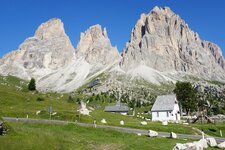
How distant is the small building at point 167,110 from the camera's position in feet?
363

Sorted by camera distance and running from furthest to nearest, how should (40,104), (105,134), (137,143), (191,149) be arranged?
1. (40,104)
2. (105,134)
3. (137,143)
4. (191,149)

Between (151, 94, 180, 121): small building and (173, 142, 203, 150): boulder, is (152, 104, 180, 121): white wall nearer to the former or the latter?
(151, 94, 180, 121): small building

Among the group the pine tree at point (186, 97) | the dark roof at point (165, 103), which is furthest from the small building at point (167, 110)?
the pine tree at point (186, 97)

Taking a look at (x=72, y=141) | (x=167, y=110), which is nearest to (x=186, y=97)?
(x=167, y=110)

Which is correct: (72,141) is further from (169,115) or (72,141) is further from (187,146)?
(169,115)

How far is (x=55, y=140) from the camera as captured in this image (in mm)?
33688

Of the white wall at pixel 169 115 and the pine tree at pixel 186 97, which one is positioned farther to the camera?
the pine tree at pixel 186 97

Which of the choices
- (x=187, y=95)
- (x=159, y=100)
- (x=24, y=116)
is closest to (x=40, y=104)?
(x=24, y=116)

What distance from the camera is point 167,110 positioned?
366ft

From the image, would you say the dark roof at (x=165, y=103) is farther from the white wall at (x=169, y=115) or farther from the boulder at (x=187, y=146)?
the boulder at (x=187, y=146)

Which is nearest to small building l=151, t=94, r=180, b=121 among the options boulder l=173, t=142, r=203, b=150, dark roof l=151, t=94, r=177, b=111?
dark roof l=151, t=94, r=177, b=111

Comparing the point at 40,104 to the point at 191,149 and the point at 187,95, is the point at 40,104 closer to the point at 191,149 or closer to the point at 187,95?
the point at 187,95

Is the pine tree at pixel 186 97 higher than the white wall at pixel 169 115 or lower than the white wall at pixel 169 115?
higher

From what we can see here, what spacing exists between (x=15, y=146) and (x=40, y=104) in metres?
74.3
